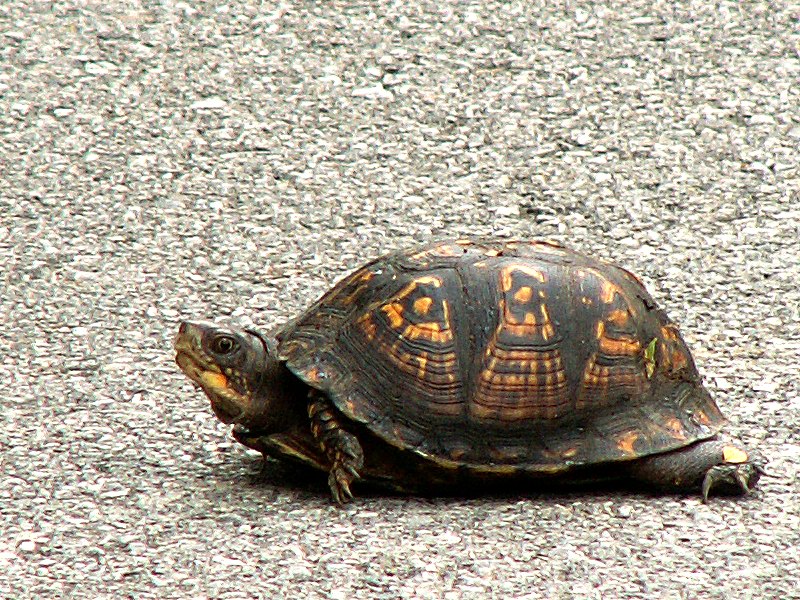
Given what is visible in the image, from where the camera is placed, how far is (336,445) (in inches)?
174

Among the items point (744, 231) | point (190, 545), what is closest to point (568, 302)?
point (190, 545)

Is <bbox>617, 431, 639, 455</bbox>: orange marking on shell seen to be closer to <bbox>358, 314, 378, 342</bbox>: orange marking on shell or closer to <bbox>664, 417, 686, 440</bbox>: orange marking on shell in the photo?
<bbox>664, 417, 686, 440</bbox>: orange marking on shell

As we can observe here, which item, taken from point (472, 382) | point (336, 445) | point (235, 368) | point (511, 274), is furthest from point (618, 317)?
point (235, 368)

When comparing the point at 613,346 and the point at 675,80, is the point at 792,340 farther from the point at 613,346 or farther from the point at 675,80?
the point at 675,80

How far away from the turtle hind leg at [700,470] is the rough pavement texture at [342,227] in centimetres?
7

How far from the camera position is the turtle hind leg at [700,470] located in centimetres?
449

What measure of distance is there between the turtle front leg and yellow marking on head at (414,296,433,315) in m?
0.38

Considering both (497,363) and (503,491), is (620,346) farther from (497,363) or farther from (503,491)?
(503,491)

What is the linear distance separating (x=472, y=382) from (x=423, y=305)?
0.27 meters

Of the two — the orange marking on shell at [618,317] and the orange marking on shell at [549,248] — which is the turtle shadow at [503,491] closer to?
the orange marking on shell at [618,317]

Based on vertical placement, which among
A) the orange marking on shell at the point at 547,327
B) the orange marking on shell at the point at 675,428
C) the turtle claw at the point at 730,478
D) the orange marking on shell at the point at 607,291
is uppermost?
the orange marking on shell at the point at 607,291

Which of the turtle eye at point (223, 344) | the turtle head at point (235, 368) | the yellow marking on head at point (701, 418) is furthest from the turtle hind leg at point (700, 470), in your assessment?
the turtle eye at point (223, 344)

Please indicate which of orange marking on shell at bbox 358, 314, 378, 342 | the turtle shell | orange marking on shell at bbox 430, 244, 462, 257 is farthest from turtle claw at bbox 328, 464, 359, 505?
orange marking on shell at bbox 430, 244, 462, 257

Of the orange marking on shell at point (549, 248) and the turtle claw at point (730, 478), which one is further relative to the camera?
the orange marking on shell at point (549, 248)
